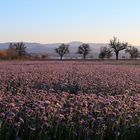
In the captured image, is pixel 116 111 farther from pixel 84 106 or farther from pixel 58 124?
pixel 58 124

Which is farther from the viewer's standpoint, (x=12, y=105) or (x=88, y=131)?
(x=12, y=105)

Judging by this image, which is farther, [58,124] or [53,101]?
[53,101]

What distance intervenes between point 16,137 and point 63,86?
9553mm

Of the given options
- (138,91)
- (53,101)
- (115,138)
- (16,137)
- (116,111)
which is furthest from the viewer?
(138,91)

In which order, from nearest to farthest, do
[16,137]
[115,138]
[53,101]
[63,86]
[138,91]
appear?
[16,137]
[115,138]
[53,101]
[138,91]
[63,86]

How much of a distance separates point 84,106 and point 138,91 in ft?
18.3

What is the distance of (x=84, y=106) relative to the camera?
10.0 m

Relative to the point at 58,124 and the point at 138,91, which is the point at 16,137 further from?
the point at 138,91

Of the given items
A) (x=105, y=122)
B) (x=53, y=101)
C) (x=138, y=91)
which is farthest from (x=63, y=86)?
(x=105, y=122)

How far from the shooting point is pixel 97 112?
9.79m

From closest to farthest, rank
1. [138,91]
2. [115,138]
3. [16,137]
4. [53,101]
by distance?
[16,137], [115,138], [53,101], [138,91]

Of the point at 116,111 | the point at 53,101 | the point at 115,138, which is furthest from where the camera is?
the point at 53,101

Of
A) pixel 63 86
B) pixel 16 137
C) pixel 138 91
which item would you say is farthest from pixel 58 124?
pixel 63 86

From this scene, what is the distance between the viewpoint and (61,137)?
898 cm
